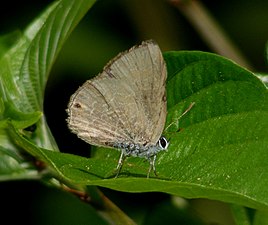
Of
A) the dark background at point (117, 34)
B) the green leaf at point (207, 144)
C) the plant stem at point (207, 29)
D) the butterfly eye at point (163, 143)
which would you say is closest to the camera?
the green leaf at point (207, 144)

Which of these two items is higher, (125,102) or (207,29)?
(207,29)

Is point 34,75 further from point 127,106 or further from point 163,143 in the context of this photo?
point 163,143

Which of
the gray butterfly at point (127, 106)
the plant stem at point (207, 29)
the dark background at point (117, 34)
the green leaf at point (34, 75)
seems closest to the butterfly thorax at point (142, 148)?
the gray butterfly at point (127, 106)

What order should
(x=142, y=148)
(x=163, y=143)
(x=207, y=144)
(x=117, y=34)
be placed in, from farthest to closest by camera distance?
(x=117, y=34), (x=142, y=148), (x=163, y=143), (x=207, y=144)

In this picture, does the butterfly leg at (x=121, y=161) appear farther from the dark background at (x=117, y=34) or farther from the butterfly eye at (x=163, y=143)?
the dark background at (x=117, y=34)

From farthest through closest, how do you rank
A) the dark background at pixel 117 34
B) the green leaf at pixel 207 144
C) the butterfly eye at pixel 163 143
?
the dark background at pixel 117 34
the butterfly eye at pixel 163 143
the green leaf at pixel 207 144

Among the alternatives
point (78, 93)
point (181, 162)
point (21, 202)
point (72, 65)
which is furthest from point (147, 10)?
point (181, 162)

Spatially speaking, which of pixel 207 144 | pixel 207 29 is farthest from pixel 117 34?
pixel 207 144
